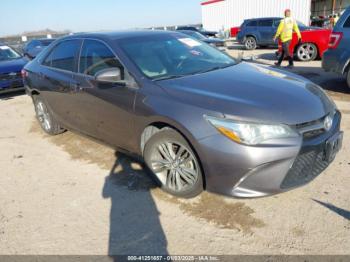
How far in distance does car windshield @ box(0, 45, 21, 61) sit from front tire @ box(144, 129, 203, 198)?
8410mm

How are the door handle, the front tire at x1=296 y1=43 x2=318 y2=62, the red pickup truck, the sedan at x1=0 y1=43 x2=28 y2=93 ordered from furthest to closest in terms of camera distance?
1. the front tire at x1=296 y1=43 x2=318 y2=62
2. the red pickup truck
3. the sedan at x1=0 y1=43 x2=28 y2=93
4. the door handle

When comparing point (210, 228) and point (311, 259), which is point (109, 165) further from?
point (311, 259)

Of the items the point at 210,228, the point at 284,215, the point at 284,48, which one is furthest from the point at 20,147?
the point at 284,48

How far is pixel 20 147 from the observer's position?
524 cm

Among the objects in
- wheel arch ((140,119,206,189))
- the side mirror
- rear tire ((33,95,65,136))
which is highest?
the side mirror

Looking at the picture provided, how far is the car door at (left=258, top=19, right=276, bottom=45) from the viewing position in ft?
55.9

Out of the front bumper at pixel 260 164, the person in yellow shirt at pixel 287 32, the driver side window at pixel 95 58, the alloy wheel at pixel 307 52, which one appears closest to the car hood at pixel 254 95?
the front bumper at pixel 260 164

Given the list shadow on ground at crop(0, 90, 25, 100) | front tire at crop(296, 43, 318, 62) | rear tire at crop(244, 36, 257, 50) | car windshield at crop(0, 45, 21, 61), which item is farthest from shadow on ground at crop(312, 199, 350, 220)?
rear tire at crop(244, 36, 257, 50)

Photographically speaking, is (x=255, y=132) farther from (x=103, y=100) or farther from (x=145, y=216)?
(x=103, y=100)

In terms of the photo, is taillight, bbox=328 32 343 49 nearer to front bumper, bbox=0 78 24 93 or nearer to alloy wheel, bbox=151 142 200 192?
alloy wheel, bbox=151 142 200 192

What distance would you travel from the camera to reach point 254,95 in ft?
9.78

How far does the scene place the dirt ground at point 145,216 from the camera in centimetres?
267

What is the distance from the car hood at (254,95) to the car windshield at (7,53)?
8.48 metres

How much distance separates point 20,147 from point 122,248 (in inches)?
131
